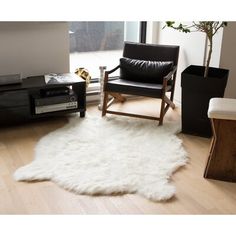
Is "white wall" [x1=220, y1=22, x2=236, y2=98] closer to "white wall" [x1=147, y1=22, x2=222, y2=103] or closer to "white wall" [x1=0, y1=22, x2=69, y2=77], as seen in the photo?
"white wall" [x1=147, y1=22, x2=222, y2=103]

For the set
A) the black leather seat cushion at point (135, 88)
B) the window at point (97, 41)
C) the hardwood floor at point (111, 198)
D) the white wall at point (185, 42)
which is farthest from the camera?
the window at point (97, 41)

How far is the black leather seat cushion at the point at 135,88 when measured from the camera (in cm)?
325

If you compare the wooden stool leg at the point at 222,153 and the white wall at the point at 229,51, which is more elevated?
the white wall at the point at 229,51

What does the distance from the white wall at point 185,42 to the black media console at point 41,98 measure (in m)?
1.24

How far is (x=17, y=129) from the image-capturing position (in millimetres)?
3312

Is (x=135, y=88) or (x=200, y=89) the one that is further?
(x=135, y=88)

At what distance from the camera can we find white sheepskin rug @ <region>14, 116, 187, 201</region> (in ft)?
7.74

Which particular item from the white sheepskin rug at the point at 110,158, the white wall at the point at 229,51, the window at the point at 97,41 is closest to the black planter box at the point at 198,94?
the white sheepskin rug at the point at 110,158

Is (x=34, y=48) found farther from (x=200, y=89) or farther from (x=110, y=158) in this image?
(x=200, y=89)

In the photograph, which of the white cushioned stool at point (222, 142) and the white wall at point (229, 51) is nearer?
the white cushioned stool at point (222, 142)

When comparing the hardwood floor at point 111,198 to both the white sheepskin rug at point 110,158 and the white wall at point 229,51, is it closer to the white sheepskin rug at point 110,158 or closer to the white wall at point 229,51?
the white sheepskin rug at point 110,158

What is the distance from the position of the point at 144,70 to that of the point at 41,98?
1.14 metres

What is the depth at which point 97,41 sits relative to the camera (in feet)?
13.6

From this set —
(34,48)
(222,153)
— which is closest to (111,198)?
(222,153)
